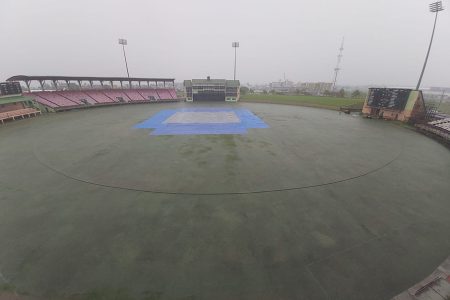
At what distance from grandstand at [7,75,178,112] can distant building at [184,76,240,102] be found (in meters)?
6.91

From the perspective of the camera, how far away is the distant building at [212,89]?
61.1 meters

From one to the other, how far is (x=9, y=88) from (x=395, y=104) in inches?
2654

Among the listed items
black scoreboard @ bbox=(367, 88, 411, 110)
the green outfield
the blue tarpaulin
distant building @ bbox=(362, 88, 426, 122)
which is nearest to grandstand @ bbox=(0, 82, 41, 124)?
the green outfield

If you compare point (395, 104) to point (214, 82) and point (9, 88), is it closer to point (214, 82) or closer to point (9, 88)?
point (214, 82)

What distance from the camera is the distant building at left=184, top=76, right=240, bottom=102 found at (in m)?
61.1

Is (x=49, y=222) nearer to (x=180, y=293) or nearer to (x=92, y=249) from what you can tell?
(x=92, y=249)

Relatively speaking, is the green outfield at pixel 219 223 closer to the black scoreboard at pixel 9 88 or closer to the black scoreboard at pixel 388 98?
the black scoreboard at pixel 388 98

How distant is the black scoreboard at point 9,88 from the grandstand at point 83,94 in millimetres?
706

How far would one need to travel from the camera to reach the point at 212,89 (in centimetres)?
6153

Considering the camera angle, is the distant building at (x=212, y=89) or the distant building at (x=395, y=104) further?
the distant building at (x=212, y=89)

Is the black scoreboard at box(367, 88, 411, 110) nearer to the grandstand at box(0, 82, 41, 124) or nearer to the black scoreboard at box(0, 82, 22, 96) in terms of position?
the grandstand at box(0, 82, 41, 124)

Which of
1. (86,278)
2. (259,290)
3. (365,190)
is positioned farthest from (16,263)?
(365,190)

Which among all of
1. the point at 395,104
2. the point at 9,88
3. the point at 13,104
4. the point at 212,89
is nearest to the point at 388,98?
the point at 395,104

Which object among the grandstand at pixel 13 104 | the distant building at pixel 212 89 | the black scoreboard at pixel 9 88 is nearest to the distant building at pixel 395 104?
the distant building at pixel 212 89
